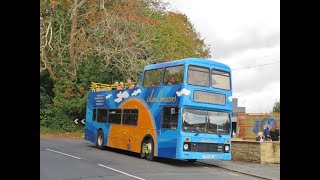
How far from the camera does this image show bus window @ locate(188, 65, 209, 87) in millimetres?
16469

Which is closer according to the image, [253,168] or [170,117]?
[253,168]

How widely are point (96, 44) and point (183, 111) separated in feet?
56.8

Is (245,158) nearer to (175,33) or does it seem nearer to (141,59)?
(141,59)

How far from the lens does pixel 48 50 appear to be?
33.6m

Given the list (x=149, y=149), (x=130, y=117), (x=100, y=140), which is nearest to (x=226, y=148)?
(x=149, y=149)

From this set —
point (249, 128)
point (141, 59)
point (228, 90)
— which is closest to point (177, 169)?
point (228, 90)

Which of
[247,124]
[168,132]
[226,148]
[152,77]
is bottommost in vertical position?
[226,148]

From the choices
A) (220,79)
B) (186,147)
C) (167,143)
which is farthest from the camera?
(220,79)

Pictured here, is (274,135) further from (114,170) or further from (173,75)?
(114,170)

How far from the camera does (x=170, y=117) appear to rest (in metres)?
16.9

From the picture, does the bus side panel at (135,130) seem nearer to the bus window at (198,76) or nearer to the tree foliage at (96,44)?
the bus window at (198,76)
